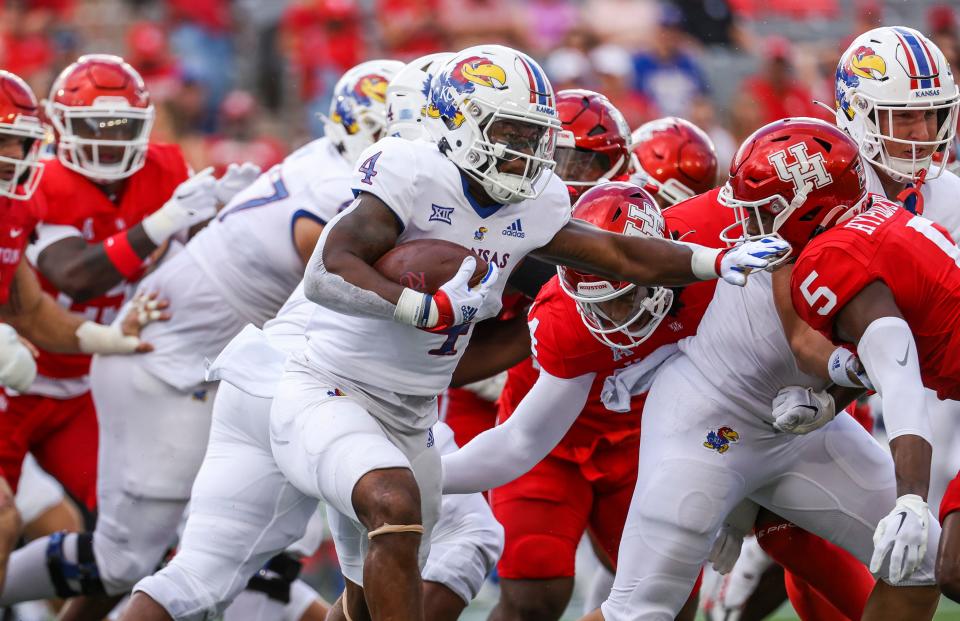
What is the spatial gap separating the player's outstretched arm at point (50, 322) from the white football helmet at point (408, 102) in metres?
1.10

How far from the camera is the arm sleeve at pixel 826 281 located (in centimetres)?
360

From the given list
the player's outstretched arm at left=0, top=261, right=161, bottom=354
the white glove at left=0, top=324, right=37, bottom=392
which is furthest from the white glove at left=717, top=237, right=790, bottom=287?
the white glove at left=0, top=324, right=37, bottom=392

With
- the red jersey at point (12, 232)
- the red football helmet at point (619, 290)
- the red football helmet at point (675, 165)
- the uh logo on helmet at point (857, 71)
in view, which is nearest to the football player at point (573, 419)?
the red football helmet at point (619, 290)

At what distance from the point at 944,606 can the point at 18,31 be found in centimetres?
728

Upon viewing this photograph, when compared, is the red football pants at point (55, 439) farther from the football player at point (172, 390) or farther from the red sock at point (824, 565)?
the red sock at point (824, 565)

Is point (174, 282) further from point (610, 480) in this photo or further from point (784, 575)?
point (784, 575)

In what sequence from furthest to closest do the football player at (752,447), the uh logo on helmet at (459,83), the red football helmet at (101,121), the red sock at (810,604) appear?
the red football helmet at (101,121), the red sock at (810,604), the football player at (752,447), the uh logo on helmet at (459,83)

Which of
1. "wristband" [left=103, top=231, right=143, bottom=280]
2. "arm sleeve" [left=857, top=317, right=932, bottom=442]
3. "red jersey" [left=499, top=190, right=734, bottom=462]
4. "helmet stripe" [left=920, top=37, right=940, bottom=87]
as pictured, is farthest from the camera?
"wristband" [left=103, top=231, right=143, bottom=280]

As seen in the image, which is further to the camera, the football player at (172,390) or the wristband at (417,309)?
the football player at (172,390)

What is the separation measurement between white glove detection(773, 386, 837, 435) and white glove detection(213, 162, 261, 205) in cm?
244

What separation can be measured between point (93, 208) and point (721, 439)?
2658 millimetres

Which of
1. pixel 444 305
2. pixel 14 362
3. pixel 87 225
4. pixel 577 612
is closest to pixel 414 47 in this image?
pixel 577 612

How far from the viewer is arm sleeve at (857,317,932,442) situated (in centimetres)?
347

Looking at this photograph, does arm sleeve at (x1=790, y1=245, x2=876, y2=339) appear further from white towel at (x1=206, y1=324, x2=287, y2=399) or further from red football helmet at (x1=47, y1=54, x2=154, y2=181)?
red football helmet at (x1=47, y1=54, x2=154, y2=181)
